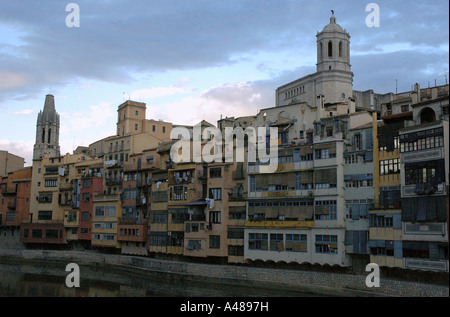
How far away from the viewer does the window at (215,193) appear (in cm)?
5159

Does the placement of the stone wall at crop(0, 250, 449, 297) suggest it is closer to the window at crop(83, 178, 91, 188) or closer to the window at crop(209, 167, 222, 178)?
the window at crop(209, 167, 222, 178)

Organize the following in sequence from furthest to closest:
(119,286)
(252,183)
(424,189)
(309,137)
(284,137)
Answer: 1. (284,137)
2. (119,286)
3. (252,183)
4. (309,137)
5. (424,189)

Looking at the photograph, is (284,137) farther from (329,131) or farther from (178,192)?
(178,192)

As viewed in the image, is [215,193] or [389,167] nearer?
[389,167]

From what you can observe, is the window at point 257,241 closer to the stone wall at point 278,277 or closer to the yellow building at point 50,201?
the stone wall at point 278,277

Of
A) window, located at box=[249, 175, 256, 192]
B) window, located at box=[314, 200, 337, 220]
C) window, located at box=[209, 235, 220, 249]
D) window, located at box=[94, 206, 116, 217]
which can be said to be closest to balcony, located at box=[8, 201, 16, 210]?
window, located at box=[94, 206, 116, 217]

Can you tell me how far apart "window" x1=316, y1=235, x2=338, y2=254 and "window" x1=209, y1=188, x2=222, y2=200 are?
11580mm

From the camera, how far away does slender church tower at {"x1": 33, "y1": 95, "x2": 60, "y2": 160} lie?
392 ft

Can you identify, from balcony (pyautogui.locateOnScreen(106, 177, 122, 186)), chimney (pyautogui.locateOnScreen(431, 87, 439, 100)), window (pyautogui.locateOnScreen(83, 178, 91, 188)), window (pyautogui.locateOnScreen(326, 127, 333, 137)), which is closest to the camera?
chimney (pyautogui.locateOnScreen(431, 87, 439, 100))

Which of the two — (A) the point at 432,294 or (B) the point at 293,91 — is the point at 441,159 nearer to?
(A) the point at 432,294

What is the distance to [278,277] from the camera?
44.6m

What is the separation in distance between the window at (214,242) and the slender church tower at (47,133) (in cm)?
7690

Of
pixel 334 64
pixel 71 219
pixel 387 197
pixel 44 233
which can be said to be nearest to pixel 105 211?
pixel 71 219

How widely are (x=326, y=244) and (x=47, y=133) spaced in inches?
3620
